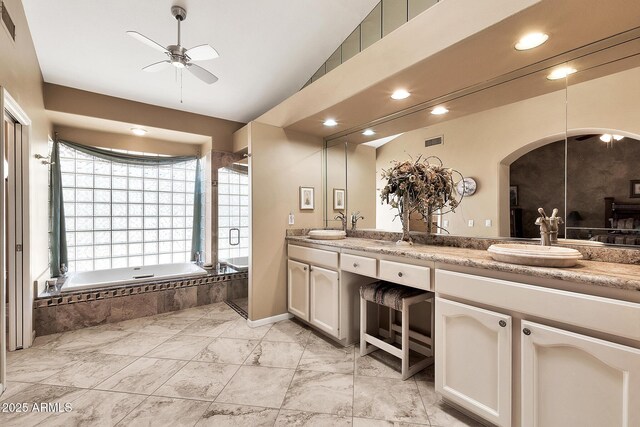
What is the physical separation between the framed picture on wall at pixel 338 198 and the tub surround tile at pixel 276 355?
1.56 meters

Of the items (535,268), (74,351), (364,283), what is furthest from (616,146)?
(74,351)

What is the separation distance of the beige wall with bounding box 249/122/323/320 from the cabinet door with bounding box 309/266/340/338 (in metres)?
0.57

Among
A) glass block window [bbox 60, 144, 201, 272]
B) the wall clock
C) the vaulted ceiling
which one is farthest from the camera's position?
glass block window [bbox 60, 144, 201, 272]

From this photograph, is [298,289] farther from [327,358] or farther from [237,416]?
[237,416]

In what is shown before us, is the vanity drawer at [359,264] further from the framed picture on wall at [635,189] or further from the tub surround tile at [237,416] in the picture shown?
the framed picture on wall at [635,189]

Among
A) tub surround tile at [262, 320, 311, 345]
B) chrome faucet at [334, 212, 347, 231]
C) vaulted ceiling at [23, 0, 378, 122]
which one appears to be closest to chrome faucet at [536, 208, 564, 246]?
chrome faucet at [334, 212, 347, 231]

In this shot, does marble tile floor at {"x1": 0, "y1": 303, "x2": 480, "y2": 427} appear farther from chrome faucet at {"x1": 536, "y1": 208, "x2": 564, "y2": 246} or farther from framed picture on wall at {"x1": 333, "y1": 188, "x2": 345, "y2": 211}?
framed picture on wall at {"x1": 333, "y1": 188, "x2": 345, "y2": 211}

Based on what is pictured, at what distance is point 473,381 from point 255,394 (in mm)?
1348

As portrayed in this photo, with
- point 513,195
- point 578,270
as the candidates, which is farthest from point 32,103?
point 578,270

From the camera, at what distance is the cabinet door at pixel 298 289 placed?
2.93 metres

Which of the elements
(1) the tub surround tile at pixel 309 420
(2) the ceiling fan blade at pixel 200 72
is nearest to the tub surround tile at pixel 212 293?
(1) the tub surround tile at pixel 309 420

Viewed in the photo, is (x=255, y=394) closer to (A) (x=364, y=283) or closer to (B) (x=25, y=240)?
(A) (x=364, y=283)

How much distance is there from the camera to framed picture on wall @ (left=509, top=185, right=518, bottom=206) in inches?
77.4

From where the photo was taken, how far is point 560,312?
1261 millimetres
